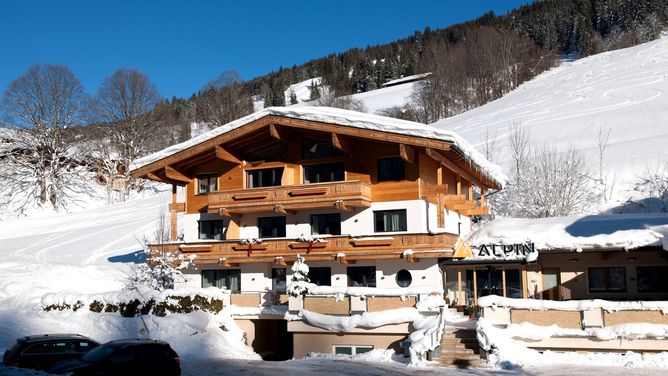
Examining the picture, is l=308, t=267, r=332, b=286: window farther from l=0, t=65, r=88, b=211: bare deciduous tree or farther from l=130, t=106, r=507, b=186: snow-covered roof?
l=0, t=65, r=88, b=211: bare deciduous tree

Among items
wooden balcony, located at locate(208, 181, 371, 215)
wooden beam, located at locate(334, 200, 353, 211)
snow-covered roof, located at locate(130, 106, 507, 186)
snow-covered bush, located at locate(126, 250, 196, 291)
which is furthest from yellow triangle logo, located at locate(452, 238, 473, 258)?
snow-covered bush, located at locate(126, 250, 196, 291)

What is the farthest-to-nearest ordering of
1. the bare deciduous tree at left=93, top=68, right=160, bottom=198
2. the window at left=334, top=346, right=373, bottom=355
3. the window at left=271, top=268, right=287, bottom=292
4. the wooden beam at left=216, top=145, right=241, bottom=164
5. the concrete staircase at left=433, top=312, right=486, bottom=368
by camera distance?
the bare deciduous tree at left=93, top=68, right=160, bottom=198
the wooden beam at left=216, top=145, right=241, bottom=164
the window at left=271, top=268, right=287, bottom=292
the window at left=334, top=346, right=373, bottom=355
the concrete staircase at left=433, top=312, right=486, bottom=368

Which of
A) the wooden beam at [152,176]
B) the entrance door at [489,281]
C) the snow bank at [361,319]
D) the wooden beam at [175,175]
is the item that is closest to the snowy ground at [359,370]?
the snow bank at [361,319]

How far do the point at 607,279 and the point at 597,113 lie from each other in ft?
152

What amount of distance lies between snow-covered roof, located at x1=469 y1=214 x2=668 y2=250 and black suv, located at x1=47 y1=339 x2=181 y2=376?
18494 millimetres

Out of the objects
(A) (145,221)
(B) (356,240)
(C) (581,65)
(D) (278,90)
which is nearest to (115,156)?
(A) (145,221)

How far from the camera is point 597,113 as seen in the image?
237 ft

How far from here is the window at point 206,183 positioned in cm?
3475

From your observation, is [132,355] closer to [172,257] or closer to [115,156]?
[172,257]

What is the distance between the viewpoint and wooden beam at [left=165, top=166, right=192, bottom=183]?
3372 centimetres

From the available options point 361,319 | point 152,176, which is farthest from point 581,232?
point 152,176

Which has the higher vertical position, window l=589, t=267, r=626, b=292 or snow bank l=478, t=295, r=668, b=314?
window l=589, t=267, r=626, b=292

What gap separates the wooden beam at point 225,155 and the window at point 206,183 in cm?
187

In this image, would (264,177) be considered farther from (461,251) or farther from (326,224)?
(461,251)
